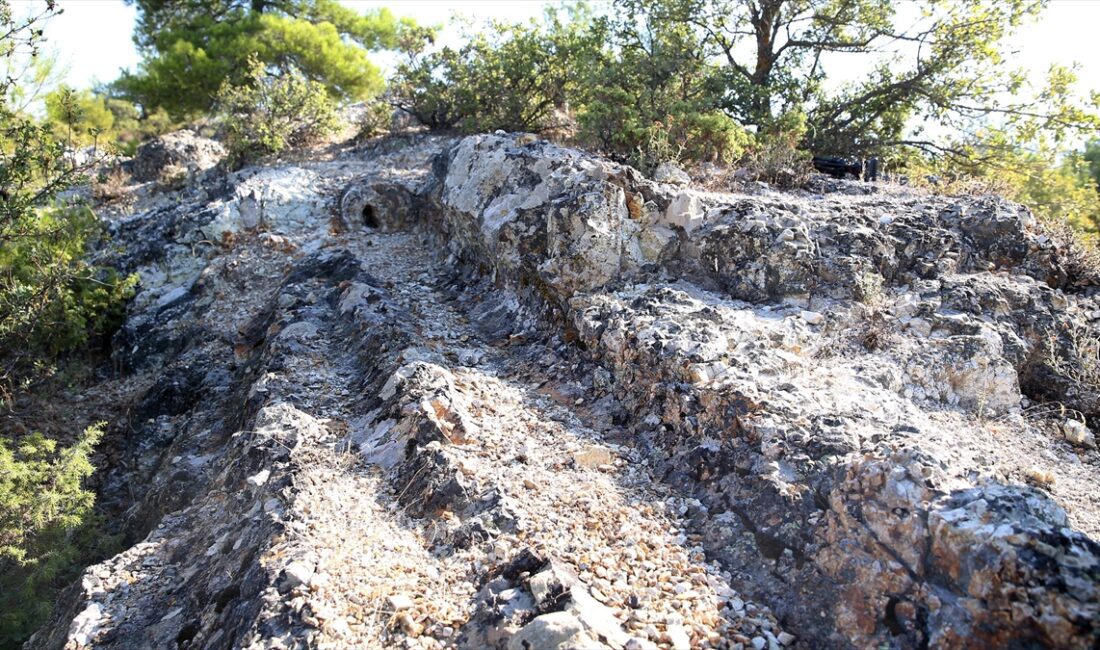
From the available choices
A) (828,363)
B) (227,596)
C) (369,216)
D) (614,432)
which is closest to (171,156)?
(369,216)

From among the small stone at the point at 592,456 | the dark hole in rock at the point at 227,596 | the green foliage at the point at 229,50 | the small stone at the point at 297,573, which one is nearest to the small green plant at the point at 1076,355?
the small stone at the point at 592,456

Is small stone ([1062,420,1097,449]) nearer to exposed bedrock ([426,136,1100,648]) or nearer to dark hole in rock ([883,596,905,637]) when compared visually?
exposed bedrock ([426,136,1100,648])

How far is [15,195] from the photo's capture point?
602 cm

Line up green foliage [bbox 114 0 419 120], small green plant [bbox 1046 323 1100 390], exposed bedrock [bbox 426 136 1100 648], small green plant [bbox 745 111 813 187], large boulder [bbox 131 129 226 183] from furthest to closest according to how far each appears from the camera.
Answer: green foliage [bbox 114 0 419 120] → large boulder [bbox 131 129 226 183] → small green plant [bbox 745 111 813 187] → small green plant [bbox 1046 323 1100 390] → exposed bedrock [bbox 426 136 1100 648]

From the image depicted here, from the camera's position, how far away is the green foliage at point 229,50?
13.1 meters

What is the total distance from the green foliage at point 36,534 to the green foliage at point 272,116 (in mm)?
6307

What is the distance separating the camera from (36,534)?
5016 mm

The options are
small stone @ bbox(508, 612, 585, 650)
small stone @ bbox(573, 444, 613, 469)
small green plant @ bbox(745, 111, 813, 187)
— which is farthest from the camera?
small green plant @ bbox(745, 111, 813, 187)

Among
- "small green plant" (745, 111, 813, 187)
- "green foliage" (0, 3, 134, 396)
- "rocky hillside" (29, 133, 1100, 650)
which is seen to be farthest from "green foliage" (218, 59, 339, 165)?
"small green plant" (745, 111, 813, 187)

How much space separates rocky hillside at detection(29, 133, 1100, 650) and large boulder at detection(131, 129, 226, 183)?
493cm

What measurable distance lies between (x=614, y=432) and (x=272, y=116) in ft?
27.9

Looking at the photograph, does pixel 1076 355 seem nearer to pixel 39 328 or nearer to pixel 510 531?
pixel 510 531

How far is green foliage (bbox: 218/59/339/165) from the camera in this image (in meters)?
10.4

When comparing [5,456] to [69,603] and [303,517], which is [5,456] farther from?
[303,517]
